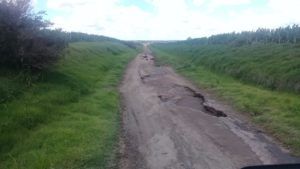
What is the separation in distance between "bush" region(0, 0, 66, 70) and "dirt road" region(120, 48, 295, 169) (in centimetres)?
377

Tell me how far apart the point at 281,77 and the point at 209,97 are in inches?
138

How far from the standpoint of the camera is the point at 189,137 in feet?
34.7

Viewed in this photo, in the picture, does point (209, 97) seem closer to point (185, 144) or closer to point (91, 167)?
point (185, 144)

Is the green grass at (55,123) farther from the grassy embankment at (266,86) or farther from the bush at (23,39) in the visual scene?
the grassy embankment at (266,86)

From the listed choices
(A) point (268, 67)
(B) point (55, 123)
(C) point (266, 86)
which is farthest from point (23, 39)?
(A) point (268, 67)

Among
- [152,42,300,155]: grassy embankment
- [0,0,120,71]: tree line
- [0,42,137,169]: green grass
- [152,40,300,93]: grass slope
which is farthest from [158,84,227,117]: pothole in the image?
[0,0,120,71]: tree line

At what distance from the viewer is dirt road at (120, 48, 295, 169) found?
28.7ft

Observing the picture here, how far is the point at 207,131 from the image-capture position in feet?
36.6

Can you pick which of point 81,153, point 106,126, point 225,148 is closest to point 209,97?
point 106,126

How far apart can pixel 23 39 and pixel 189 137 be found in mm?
8547

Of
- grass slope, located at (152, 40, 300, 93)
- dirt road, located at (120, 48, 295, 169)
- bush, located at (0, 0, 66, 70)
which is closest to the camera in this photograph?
dirt road, located at (120, 48, 295, 169)

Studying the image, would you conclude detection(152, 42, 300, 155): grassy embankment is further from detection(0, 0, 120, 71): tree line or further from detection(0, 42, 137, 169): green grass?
detection(0, 0, 120, 71): tree line

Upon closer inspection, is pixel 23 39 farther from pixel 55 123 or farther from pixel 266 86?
pixel 266 86

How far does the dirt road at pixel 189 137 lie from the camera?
875cm
